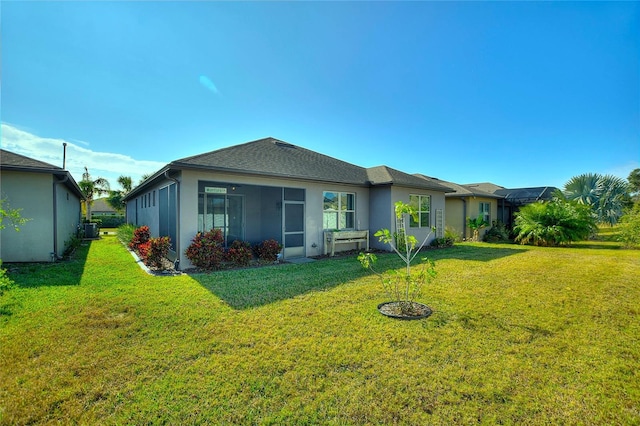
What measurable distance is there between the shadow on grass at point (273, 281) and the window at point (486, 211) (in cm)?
1351

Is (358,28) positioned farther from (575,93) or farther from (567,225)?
(567,225)

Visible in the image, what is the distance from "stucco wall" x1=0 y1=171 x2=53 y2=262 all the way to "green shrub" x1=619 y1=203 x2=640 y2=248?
2371 cm

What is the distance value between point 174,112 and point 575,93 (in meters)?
18.6

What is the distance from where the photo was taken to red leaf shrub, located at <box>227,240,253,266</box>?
27.1 feet

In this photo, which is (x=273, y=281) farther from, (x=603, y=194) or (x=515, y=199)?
(x=603, y=194)

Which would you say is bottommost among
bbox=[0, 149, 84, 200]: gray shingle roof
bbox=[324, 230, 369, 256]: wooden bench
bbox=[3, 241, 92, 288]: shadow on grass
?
bbox=[3, 241, 92, 288]: shadow on grass

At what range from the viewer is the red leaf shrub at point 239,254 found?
8.27 metres

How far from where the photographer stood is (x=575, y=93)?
1284 centimetres

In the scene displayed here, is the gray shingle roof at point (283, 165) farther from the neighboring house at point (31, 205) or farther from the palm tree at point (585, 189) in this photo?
the palm tree at point (585, 189)

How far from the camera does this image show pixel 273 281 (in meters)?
6.52

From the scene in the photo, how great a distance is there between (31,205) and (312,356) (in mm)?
10374

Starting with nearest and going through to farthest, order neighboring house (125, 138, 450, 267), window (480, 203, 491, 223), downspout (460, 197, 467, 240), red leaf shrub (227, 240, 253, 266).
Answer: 1. neighboring house (125, 138, 450, 267)
2. red leaf shrub (227, 240, 253, 266)
3. downspout (460, 197, 467, 240)
4. window (480, 203, 491, 223)

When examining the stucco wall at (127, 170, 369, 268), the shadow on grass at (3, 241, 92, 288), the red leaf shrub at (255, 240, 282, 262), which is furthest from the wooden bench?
the shadow on grass at (3, 241, 92, 288)

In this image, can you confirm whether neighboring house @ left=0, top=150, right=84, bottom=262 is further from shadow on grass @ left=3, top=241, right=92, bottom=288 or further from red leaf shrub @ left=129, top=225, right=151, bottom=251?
red leaf shrub @ left=129, top=225, right=151, bottom=251
